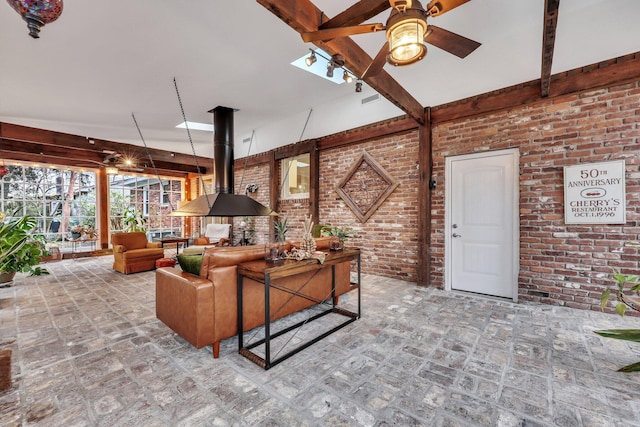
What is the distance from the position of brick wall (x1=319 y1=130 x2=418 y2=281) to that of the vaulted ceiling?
53 centimetres

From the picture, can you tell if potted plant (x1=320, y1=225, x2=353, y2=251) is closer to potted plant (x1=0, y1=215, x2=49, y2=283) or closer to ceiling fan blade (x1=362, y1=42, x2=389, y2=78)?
ceiling fan blade (x1=362, y1=42, x2=389, y2=78)

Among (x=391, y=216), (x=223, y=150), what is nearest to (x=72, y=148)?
(x=223, y=150)

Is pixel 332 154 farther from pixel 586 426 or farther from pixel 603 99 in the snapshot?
Answer: pixel 586 426

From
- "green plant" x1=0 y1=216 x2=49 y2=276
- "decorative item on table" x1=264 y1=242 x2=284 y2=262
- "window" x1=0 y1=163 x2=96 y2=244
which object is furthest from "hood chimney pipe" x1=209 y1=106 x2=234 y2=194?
"window" x1=0 y1=163 x2=96 y2=244

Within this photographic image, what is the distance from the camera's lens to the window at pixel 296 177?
241 inches

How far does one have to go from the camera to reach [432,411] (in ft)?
5.12

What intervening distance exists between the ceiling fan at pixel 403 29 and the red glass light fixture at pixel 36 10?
4.42 ft

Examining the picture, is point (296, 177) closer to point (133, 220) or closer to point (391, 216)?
point (391, 216)

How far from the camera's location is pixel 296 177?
21.2 ft

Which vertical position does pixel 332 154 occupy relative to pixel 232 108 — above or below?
below

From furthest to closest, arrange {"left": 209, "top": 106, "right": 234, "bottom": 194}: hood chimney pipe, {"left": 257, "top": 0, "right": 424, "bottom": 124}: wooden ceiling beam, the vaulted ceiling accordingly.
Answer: {"left": 209, "top": 106, "right": 234, "bottom": 194}: hood chimney pipe
the vaulted ceiling
{"left": 257, "top": 0, "right": 424, "bottom": 124}: wooden ceiling beam

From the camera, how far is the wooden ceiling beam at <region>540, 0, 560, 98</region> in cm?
182

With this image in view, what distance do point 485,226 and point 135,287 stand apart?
17.2ft

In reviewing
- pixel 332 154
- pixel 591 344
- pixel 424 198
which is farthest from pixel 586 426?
pixel 332 154
